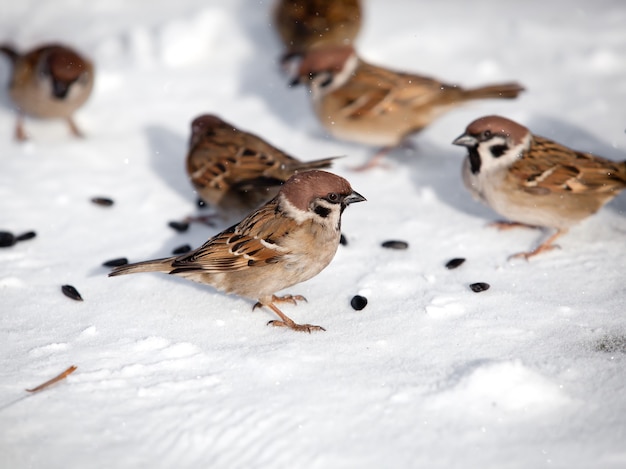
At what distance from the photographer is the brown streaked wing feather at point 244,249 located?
130 inches

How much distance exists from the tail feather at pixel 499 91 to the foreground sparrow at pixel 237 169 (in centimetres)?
130

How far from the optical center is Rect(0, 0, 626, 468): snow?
2566mm

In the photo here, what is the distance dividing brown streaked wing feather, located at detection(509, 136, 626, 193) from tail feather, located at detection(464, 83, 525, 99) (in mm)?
870

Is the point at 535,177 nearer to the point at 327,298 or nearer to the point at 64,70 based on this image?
the point at 327,298

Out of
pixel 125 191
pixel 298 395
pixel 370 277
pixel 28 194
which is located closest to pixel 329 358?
pixel 298 395

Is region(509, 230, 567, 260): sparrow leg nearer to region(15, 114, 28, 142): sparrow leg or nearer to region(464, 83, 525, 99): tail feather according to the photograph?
region(464, 83, 525, 99): tail feather

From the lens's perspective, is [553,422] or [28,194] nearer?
[553,422]

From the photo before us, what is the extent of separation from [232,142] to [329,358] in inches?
71.2

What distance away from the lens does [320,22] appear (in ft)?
19.1

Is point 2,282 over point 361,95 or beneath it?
beneath

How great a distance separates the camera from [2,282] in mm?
3689

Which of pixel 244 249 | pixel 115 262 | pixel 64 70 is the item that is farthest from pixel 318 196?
pixel 64 70

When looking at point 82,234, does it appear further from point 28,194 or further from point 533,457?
point 533,457

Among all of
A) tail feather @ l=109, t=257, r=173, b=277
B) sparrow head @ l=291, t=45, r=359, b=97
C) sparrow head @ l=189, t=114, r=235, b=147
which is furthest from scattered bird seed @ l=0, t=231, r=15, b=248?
sparrow head @ l=291, t=45, r=359, b=97
